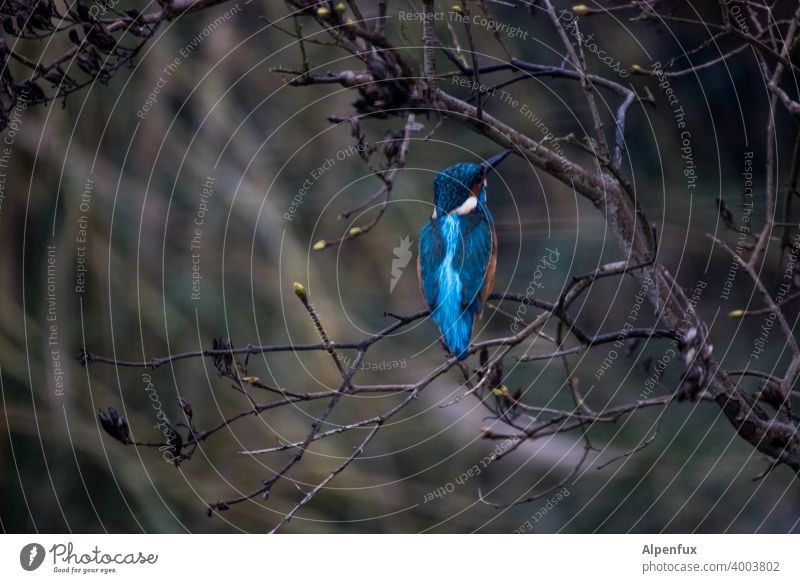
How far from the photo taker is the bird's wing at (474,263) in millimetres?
1020

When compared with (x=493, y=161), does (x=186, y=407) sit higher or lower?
lower

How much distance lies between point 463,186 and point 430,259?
92 mm

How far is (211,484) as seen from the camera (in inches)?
43.0

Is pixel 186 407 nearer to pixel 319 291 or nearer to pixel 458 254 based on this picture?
pixel 319 291

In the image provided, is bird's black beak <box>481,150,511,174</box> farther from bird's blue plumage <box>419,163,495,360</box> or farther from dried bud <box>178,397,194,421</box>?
dried bud <box>178,397,194,421</box>

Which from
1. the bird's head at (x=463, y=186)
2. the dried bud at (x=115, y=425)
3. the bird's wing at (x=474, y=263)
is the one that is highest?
the bird's head at (x=463, y=186)

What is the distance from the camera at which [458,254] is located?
40.3 inches

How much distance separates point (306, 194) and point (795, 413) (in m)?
0.64
